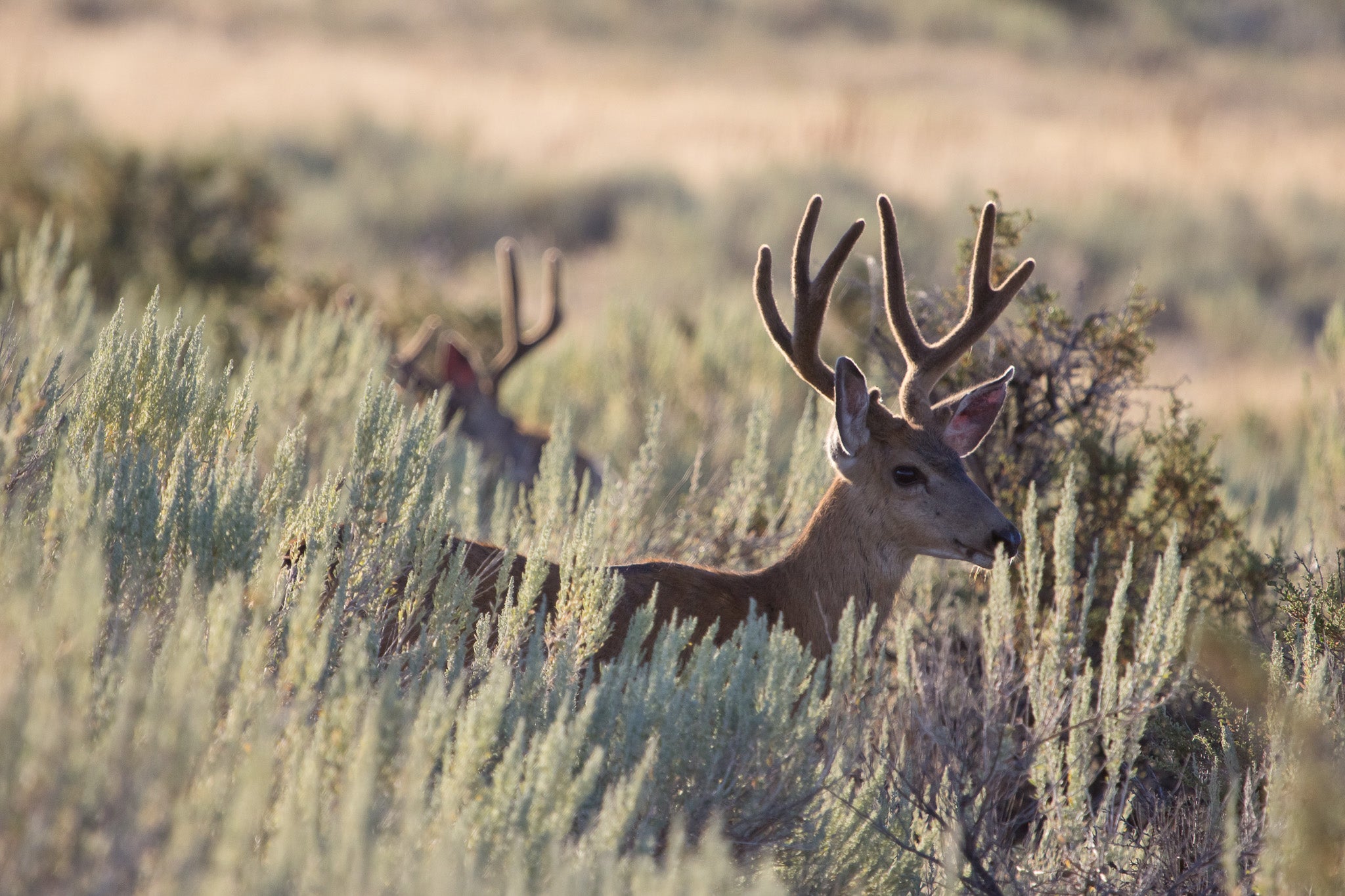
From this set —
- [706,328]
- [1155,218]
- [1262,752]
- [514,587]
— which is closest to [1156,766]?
[1262,752]

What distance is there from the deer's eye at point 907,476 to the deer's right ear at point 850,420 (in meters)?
0.15

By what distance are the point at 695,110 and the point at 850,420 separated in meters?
24.9

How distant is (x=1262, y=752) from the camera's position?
13.0 ft

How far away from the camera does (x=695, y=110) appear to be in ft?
93.8

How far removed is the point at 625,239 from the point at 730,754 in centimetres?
1776

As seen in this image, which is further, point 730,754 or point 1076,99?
point 1076,99

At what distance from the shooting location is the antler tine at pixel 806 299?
474cm

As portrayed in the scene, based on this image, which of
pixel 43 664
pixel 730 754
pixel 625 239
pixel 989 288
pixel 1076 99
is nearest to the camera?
pixel 43 664

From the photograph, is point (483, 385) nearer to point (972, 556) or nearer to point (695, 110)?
point (972, 556)

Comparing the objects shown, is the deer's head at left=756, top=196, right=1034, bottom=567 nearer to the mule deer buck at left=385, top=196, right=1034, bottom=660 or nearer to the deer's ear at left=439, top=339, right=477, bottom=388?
the mule deer buck at left=385, top=196, right=1034, bottom=660

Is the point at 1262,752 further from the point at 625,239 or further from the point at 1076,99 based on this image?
the point at 1076,99

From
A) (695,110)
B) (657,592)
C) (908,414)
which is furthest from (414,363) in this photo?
(695,110)

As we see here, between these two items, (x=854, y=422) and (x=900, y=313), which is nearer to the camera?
(x=854, y=422)

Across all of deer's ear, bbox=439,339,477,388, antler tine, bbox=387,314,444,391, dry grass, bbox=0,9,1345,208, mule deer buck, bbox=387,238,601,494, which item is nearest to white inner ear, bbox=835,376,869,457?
mule deer buck, bbox=387,238,601,494
